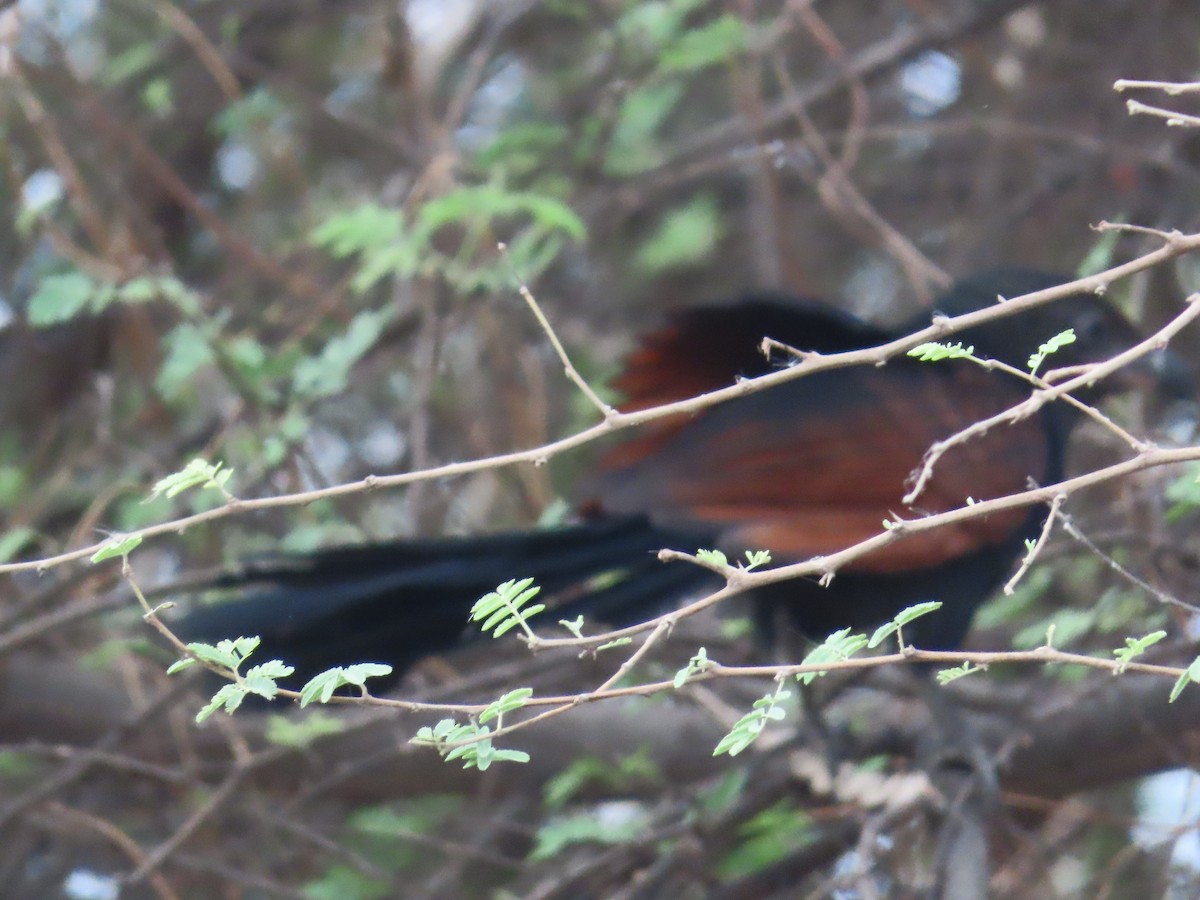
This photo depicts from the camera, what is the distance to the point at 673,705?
3.01 meters

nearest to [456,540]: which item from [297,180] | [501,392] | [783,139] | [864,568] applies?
[864,568]

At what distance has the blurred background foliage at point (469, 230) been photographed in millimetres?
2828

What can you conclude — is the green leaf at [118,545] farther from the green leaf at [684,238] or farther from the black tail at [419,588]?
the green leaf at [684,238]

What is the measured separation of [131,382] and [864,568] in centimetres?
198

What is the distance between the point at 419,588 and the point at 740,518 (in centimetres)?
58

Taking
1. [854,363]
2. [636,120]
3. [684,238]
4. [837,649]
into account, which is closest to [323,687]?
[837,649]

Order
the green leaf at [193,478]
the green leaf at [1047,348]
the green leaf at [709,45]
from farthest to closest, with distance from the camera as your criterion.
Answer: the green leaf at [709,45]
the green leaf at [193,478]
the green leaf at [1047,348]

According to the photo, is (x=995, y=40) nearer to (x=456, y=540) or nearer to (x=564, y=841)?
(x=456, y=540)

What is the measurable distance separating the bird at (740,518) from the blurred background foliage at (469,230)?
0.63 feet

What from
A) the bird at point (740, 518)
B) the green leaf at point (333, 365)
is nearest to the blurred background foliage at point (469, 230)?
the green leaf at point (333, 365)

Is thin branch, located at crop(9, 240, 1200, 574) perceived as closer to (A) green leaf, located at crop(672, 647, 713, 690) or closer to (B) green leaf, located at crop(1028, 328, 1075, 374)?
(B) green leaf, located at crop(1028, 328, 1075, 374)

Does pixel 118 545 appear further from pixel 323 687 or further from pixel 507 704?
pixel 507 704

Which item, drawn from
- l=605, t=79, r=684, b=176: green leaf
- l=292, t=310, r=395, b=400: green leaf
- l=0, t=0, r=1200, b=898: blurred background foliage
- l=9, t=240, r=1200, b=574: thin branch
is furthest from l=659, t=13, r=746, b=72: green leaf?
l=9, t=240, r=1200, b=574: thin branch

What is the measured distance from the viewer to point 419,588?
96.1 inches
